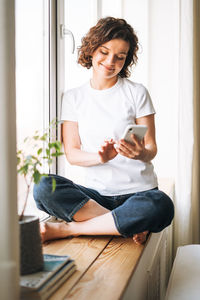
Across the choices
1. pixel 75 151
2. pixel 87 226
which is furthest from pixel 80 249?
pixel 75 151

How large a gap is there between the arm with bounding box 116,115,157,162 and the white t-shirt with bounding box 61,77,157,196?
0.12 ft

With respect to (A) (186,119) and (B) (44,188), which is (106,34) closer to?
(B) (44,188)

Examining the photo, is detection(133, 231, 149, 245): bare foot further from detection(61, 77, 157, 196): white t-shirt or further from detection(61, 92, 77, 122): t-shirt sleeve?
detection(61, 92, 77, 122): t-shirt sleeve

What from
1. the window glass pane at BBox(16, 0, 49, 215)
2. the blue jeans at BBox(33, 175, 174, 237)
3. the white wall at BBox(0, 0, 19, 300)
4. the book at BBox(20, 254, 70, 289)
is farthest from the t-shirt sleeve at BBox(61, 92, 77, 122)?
the white wall at BBox(0, 0, 19, 300)

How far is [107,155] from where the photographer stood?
1460 mm

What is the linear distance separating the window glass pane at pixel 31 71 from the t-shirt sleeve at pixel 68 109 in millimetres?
103

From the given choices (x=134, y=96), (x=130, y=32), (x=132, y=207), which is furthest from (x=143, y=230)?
(x=130, y=32)

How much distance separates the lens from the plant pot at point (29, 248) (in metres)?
0.96

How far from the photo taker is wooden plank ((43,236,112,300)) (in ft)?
3.58

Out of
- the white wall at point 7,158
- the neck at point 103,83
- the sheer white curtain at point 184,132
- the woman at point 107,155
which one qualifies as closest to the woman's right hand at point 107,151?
the woman at point 107,155

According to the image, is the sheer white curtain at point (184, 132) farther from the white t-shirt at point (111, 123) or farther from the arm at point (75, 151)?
the arm at point (75, 151)

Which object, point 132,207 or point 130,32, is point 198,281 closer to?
point 132,207

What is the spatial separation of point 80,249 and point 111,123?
570mm

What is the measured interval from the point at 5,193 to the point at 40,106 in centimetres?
105
